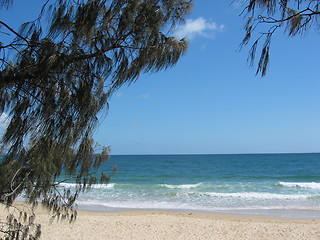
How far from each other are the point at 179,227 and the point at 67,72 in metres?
6.83

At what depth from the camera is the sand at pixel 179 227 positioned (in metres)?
7.60

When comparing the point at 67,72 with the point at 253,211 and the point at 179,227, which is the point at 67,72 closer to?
the point at 179,227

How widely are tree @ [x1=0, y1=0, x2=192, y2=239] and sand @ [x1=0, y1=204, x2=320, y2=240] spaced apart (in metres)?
5.26

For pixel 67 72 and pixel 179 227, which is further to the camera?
pixel 179 227

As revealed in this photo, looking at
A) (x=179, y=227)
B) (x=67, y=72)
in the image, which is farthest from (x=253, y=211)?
(x=67, y=72)

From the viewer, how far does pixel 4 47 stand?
2381 mm

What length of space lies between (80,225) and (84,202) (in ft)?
15.1

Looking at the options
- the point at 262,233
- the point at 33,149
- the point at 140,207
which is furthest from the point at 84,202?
the point at 33,149

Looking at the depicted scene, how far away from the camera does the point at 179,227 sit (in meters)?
8.37

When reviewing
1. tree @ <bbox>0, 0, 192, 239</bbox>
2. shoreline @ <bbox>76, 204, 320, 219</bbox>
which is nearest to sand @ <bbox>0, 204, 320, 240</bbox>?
shoreline @ <bbox>76, 204, 320, 219</bbox>

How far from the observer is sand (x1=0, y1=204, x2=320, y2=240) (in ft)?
24.9

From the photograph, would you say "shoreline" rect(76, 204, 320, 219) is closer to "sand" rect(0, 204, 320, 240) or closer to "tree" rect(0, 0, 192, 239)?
"sand" rect(0, 204, 320, 240)

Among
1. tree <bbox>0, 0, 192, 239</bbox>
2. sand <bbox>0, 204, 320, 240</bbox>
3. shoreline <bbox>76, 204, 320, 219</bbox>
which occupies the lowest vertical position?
shoreline <bbox>76, 204, 320, 219</bbox>

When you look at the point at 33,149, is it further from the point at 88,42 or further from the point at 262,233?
the point at 262,233
